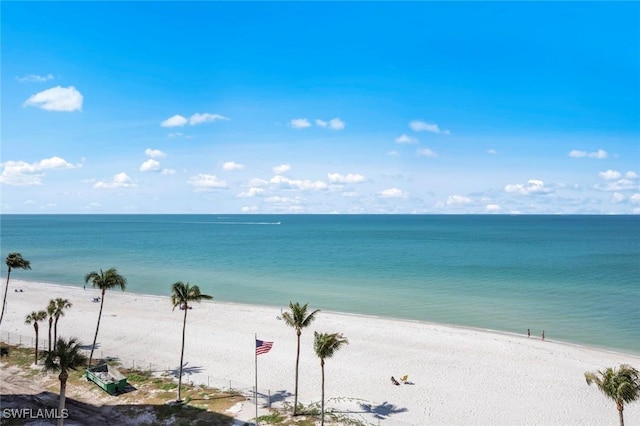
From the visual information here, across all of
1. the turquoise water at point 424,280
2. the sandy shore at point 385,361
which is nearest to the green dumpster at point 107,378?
the sandy shore at point 385,361

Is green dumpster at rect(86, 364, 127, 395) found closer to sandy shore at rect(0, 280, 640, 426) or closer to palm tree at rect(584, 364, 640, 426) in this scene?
sandy shore at rect(0, 280, 640, 426)

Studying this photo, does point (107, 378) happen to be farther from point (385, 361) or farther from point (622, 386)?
point (622, 386)

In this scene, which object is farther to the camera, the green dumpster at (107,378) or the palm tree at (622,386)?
the green dumpster at (107,378)

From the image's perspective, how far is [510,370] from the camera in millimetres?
38188


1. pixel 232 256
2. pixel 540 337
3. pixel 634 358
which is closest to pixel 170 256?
pixel 232 256

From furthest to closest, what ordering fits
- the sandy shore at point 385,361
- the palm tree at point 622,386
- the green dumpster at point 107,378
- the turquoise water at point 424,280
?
the turquoise water at point 424,280
the green dumpster at point 107,378
the sandy shore at point 385,361
the palm tree at point 622,386

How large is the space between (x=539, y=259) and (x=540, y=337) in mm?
73891

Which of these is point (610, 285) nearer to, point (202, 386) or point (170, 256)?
point (202, 386)

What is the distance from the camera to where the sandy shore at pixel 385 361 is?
30.9 meters

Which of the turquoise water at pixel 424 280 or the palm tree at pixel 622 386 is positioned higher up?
the palm tree at pixel 622 386

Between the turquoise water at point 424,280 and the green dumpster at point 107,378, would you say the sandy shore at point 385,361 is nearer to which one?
the green dumpster at point 107,378

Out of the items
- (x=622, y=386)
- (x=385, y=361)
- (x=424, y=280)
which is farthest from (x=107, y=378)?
(x=424, y=280)

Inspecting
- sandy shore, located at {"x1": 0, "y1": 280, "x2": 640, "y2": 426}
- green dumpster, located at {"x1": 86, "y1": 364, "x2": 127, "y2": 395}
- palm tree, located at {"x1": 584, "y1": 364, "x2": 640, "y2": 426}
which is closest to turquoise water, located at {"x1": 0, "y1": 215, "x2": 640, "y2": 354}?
sandy shore, located at {"x1": 0, "y1": 280, "x2": 640, "y2": 426}

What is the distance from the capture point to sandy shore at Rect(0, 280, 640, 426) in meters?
30.9
